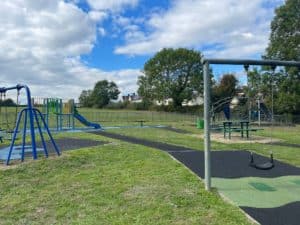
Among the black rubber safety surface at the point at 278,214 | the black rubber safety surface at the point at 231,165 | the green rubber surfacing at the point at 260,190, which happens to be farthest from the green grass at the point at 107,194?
the black rubber safety surface at the point at 231,165

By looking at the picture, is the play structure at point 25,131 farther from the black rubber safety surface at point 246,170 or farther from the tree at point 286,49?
the tree at point 286,49

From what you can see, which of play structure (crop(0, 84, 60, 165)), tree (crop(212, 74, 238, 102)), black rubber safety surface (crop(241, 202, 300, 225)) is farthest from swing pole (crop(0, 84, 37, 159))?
tree (crop(212, 74, 238, 102))

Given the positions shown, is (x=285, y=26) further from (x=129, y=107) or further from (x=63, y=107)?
(x=129, y=107)

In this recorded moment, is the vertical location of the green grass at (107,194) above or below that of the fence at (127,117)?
below

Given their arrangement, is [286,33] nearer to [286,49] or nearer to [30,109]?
[286,49]

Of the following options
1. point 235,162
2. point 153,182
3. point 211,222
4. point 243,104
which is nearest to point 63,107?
point 243,104

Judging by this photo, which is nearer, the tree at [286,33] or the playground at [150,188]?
the playground at [150,188]

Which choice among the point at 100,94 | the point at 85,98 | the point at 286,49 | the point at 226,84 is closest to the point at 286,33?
the point at 286,49

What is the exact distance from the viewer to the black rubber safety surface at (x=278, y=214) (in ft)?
16.9

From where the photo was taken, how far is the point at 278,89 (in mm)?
39906

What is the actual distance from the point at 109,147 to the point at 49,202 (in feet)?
19.5

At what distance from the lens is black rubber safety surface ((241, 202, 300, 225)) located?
5.16 meters

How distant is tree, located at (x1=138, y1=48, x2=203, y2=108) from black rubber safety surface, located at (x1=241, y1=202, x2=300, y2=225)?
188 feet

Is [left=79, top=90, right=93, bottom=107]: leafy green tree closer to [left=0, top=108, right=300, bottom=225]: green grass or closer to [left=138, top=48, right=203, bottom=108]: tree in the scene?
[left=138, top=48, right=203, bottom=108]: tree
